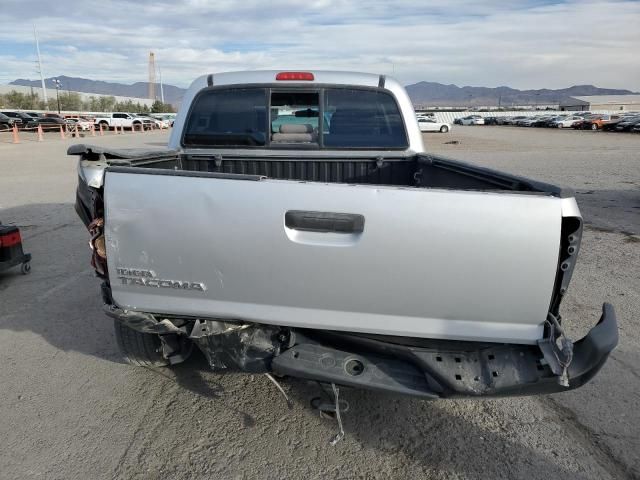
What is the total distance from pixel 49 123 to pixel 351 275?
48.4m

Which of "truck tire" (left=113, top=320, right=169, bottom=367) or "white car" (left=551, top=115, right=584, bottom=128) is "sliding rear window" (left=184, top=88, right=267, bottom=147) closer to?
"truck tire" (left=113, top=320, right=169, bottom=367)

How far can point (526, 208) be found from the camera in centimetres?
219

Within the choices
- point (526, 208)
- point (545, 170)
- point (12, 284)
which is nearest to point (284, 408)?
point (526, 208)

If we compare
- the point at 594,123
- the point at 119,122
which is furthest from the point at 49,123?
the point at 594,123

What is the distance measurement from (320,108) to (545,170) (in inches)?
549

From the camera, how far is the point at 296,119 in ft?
14.5

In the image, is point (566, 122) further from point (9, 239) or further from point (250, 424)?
point (250, 424)

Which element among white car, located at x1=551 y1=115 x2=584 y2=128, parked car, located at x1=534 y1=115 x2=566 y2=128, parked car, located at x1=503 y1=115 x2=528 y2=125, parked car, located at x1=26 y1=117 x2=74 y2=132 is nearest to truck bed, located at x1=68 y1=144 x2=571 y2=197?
parked car, located at x1=26 y1=117 x2=74 y2=132

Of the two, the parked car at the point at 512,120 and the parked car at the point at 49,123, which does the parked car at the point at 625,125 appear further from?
the parked car at the point at 49,123

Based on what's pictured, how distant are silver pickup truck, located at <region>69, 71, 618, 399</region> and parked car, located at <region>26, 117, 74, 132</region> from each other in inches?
1774

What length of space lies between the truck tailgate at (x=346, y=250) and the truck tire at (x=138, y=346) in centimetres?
96

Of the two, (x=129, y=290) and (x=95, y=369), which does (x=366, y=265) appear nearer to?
(x=129, y=290)

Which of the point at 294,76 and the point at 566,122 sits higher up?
the point at 294,76

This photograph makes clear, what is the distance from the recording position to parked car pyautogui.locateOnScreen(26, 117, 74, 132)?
4184 cm
